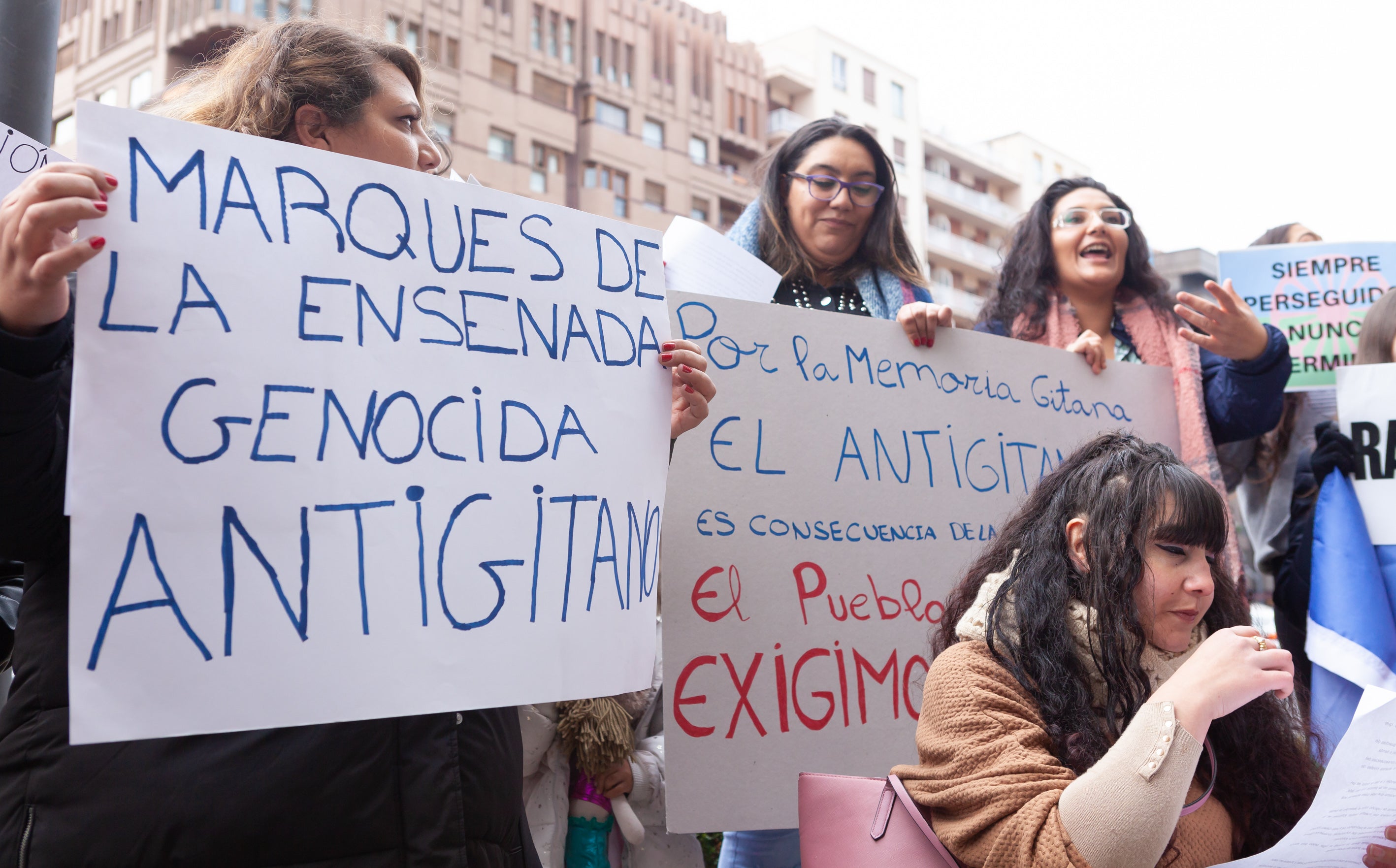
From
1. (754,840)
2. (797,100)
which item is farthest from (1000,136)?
(754,840)

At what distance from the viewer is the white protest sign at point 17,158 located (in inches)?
71.9

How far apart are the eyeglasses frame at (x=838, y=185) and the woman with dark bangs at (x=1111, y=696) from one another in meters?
1.32

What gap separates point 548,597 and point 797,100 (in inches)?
1584

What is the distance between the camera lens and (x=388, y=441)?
150 centimetres

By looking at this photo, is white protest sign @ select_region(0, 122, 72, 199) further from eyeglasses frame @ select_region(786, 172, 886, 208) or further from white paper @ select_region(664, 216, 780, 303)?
eyeglasses frame @ select_region(786, 172, 886, 208)

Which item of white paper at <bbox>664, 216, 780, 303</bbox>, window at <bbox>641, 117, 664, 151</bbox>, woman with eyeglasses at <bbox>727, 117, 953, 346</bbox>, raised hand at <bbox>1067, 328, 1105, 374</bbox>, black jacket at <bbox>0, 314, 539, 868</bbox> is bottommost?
black jacket at <bbox>0, 314, 539, 868</bbox>

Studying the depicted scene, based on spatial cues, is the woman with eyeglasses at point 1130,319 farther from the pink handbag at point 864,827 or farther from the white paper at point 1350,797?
the pink handbag at point 864,827

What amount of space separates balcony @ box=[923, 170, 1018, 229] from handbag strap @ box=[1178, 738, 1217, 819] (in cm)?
4204

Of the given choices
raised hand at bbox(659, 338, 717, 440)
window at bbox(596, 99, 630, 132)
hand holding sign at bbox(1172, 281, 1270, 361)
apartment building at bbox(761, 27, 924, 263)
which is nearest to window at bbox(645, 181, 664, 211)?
window at bbox(596, 99, 630, 132)

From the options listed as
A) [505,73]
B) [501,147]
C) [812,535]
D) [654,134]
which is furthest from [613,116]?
[812,535]

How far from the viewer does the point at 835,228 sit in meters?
3.05

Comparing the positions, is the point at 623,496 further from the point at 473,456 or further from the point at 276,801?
the point at 276,801

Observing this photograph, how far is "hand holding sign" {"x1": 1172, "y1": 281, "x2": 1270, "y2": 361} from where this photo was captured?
2.87 m

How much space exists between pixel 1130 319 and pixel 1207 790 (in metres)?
1.93
